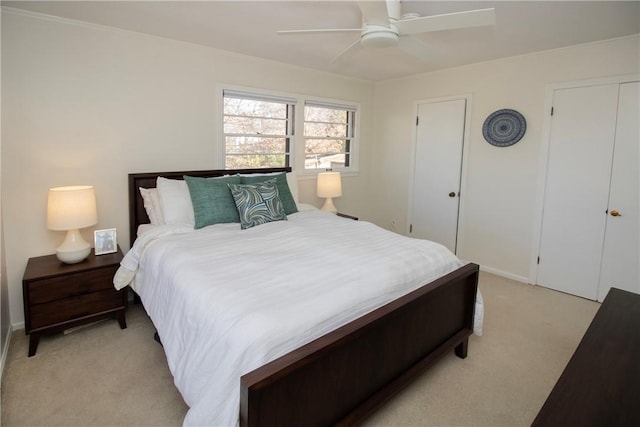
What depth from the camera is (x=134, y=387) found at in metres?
2.09

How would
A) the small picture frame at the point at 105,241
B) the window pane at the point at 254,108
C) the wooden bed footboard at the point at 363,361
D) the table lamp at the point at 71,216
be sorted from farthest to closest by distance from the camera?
the window pane at the point at 254,108 → the small picture frame at the point at 105,241 → the table lamp at the point at 71,216 → the wooden bed footboard at the point at 363,361

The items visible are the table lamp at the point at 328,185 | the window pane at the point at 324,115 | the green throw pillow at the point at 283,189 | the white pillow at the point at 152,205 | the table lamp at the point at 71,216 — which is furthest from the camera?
the window pane at the point at 324,115

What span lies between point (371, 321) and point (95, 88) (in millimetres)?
2858

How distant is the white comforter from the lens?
4.61 ft

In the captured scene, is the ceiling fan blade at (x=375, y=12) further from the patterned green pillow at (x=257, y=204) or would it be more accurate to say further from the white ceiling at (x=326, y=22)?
the patterned green pillow at (x=257, y=204)

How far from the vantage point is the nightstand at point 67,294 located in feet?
7.75

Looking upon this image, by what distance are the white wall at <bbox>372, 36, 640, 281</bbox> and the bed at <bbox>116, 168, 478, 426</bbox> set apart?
1832 millimetres

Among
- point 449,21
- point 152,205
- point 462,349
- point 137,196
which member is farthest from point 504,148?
point 137,196

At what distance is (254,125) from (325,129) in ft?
3.62

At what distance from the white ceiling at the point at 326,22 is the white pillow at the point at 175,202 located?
1.29 meters

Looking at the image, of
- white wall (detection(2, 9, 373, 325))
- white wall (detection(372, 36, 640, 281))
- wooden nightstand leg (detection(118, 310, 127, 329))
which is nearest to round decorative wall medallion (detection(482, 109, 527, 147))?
white wall (detection(372, 36, 640, 281))

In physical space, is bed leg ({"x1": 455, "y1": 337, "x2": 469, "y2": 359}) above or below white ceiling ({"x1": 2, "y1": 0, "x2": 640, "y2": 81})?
below

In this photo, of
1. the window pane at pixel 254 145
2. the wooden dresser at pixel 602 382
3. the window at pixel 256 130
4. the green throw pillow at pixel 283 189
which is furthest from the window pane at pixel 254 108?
the wooden dresser at pixel 602 382

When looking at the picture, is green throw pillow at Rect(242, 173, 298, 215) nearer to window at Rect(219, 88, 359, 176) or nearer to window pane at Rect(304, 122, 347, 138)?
window at Rect(219, 88, 359, 176)
